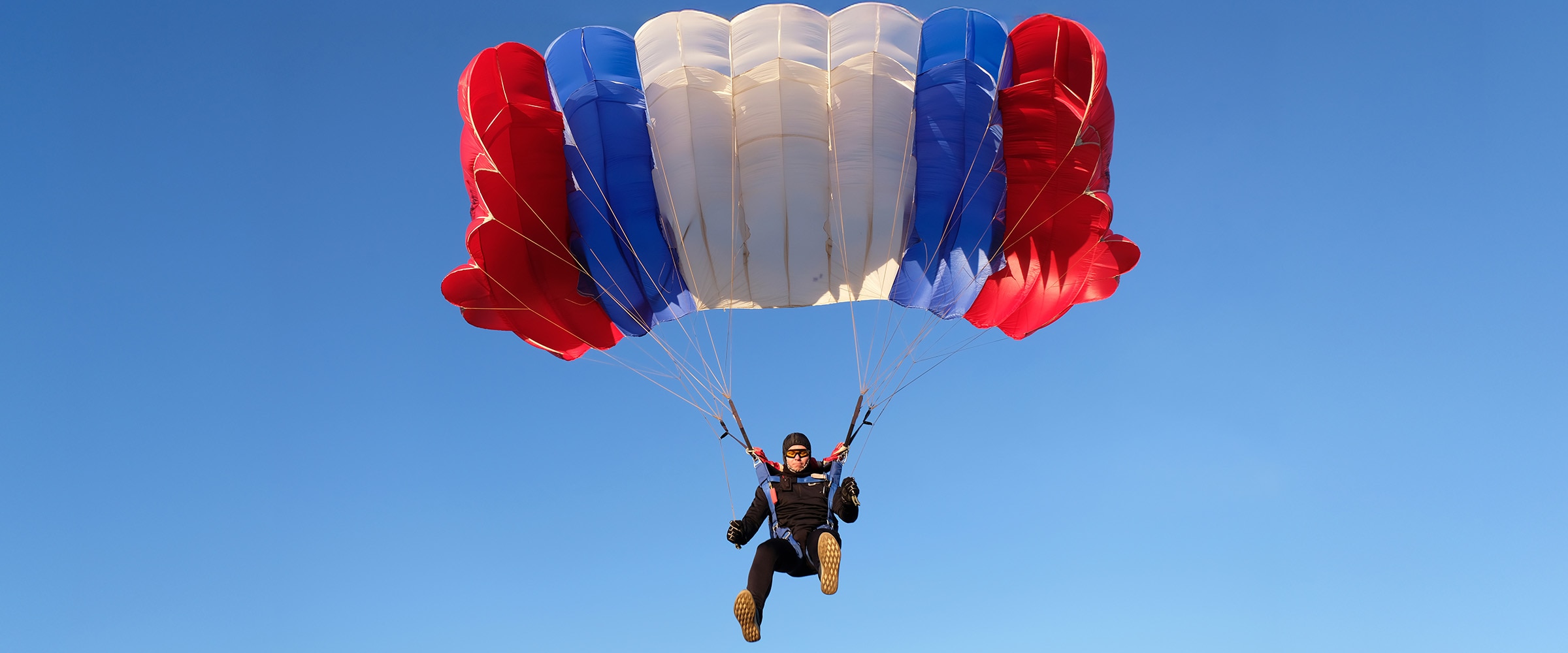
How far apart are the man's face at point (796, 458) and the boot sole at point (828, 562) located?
0.84 metres

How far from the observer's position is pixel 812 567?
946cm

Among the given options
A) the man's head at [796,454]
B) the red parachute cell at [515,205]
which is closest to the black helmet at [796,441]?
the man's head at [796,454]

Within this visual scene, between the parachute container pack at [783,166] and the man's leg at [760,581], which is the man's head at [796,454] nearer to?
the man's leg at [760,581]

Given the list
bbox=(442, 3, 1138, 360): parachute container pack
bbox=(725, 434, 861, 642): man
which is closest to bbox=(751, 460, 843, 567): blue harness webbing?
bbox=(725, 434, 861, 642): man

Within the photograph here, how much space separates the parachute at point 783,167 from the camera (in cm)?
1062

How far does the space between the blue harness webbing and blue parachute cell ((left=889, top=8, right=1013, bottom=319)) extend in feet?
8.28

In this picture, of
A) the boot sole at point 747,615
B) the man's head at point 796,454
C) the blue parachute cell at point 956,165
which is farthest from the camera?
the blue parachute cell at point 956,165

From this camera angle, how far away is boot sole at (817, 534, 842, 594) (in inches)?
349

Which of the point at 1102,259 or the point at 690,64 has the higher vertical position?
the point at 690,64

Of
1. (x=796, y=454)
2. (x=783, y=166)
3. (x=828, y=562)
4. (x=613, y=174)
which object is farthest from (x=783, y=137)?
(x=828, y=562)

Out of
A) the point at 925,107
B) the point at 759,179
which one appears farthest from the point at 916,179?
the point at 759,179

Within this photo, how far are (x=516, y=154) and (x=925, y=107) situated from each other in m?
3.53

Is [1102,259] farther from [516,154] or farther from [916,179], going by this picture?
[516,154]

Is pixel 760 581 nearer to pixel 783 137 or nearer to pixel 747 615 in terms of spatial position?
pixel 747 615
